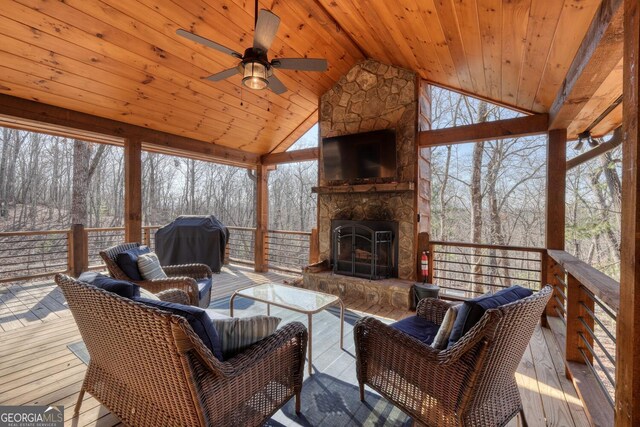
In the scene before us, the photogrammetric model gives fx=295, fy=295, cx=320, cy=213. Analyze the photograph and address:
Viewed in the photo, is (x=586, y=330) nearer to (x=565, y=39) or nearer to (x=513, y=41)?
(x=565, y=39)

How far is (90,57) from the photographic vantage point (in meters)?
3.04

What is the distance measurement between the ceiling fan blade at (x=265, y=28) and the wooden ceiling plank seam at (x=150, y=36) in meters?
1.46

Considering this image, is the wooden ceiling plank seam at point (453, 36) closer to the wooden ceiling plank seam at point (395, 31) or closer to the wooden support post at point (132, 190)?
the wooden ceiling plank seam at point (395, 31)

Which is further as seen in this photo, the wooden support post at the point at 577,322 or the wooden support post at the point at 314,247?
the wooden support post at the point at 314,247

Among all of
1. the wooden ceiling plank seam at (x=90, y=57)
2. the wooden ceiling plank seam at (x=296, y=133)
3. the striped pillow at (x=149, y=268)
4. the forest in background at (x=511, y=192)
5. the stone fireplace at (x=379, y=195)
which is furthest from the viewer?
the forest in background at (x=511, y=192)

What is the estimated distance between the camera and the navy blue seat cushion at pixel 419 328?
6.17ft

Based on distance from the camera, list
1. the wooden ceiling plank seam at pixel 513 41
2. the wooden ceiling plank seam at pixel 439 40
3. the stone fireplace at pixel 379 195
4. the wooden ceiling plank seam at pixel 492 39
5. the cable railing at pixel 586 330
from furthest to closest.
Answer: the stone fireplace at pixel 379 195, the wooden ceiling plank seam at pixel 439 40, the wooden ceiling plank seam at pixel 492 39, the wooden ceiling plank seam at pixel 513 41, the cable railing at pixel 586 330

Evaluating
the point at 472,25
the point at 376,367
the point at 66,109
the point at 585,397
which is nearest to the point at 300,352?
the point at 376,367

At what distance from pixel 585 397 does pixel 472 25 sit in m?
2.74

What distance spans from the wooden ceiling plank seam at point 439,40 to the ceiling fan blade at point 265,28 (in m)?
1.22

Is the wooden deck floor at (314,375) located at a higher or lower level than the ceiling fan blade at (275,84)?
lower

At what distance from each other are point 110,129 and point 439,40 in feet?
13.6

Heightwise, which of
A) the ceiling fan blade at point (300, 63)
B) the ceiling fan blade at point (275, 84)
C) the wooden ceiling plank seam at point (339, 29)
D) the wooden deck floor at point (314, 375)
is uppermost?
the wooden ceiling plank seam at point (339, 29)

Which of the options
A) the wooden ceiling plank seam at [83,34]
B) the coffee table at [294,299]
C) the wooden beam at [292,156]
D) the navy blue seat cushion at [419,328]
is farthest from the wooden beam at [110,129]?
the navy blue seat cushion at [419,328]
